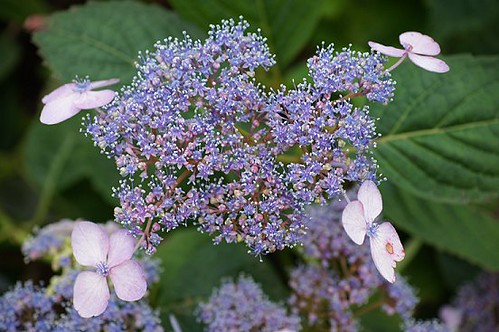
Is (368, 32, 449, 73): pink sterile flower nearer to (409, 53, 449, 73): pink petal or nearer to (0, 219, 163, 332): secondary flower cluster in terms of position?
(409, 53, 449, 73): pink petal

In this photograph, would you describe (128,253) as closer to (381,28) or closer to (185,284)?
(185,284)

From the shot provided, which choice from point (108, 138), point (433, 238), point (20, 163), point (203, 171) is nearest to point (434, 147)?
point (433, 238)

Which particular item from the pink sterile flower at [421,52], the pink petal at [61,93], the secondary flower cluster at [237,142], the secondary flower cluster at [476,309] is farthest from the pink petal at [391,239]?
the secondary flower cluster at [476,309]

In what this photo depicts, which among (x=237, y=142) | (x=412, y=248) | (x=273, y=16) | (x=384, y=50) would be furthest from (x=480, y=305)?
(x=237, y=142)

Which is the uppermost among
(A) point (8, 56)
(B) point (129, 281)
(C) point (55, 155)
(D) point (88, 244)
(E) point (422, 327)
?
(A) point (8, 56)

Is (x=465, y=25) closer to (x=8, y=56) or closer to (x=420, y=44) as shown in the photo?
(x=420, y=44)

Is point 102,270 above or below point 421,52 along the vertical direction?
below

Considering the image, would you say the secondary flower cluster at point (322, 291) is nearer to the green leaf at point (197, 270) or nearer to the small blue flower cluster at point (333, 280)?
the small blue flower cluster at point (333, 280)
